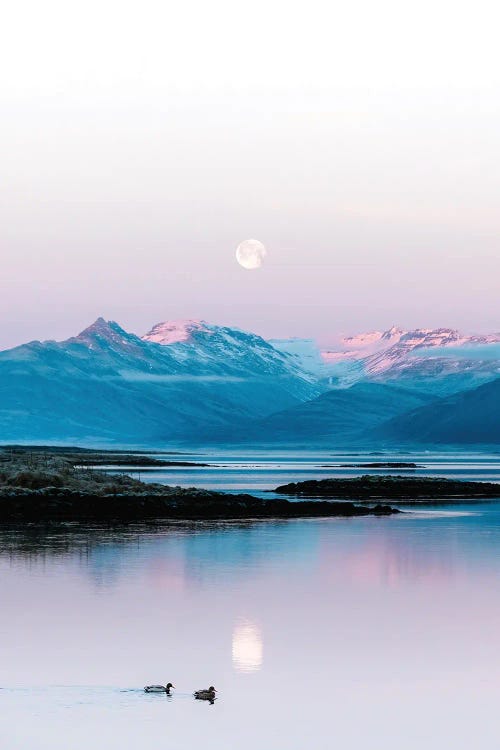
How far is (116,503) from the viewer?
70250mm

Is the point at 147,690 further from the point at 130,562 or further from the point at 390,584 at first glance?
the point at 130,562

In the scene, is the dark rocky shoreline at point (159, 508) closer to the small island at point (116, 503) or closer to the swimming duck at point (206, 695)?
the small island at point (116, 503)

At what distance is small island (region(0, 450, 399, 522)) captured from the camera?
6650cm

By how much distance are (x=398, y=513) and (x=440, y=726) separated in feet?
174

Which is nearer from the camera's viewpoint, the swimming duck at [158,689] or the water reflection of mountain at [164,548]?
the swimming duck at [158,689]

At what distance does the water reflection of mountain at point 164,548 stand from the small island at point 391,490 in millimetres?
30225

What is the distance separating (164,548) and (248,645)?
21280 mm

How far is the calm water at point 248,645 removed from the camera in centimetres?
2206

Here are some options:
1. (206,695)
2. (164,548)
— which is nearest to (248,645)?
(206,695)

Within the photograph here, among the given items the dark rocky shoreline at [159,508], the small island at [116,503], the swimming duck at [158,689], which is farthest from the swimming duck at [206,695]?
the dark rocky shoreline at [159,508]

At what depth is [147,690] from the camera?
24.2 meters

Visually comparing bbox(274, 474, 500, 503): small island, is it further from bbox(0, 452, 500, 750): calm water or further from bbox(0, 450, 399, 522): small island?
bbox(0, 452, 500, 750): calm water

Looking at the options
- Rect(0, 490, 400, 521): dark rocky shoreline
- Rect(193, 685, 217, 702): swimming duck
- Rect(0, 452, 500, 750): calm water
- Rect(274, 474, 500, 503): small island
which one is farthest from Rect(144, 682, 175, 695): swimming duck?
Rect(274, 474, 500, 503): small island

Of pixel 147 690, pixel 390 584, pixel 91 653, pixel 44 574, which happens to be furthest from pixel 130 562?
pixel 147 690
